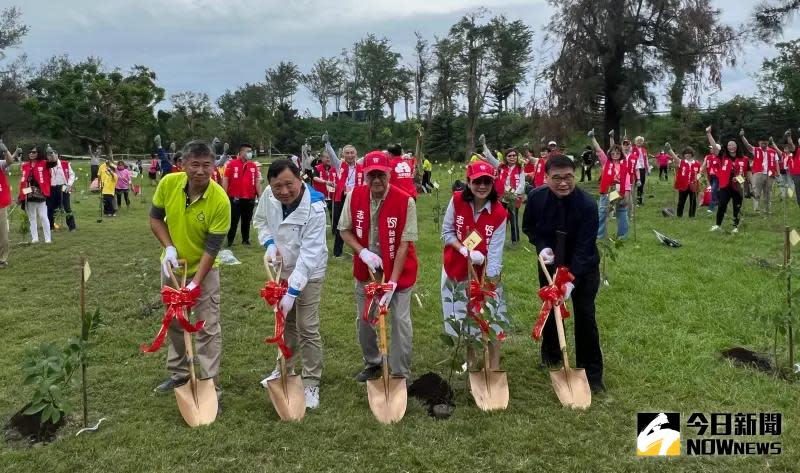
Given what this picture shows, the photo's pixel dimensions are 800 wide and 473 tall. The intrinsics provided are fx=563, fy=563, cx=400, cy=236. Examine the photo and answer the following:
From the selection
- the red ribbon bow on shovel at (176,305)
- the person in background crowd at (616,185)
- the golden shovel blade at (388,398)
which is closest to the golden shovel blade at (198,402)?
the red ribbon bow on shovel at (176,305)

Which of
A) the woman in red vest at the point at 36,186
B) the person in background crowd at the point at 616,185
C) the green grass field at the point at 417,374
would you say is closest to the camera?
the green grass field at the point at 417,374

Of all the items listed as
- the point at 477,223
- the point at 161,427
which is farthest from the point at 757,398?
the point at 161,427

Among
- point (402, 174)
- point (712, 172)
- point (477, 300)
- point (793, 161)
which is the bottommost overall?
point (477, 300)

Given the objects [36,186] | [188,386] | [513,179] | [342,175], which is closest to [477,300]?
[188,386]

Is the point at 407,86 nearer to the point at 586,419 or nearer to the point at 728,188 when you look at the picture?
the point at 728,188

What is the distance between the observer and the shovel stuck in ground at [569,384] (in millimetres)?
4062

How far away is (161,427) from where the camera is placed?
3791 mm

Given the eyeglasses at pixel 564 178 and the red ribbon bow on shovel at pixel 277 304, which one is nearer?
the red ribbon bow on shovel at pixel 277 304

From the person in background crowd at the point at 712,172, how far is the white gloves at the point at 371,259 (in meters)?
10.7

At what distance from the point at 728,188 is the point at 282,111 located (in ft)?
167

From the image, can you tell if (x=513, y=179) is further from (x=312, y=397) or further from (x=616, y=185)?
(x=312, y=397)

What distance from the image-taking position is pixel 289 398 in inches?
156

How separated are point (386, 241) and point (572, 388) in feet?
5.71

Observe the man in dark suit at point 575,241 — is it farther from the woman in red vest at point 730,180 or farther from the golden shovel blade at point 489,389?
the woman in red vest at point 730,180
